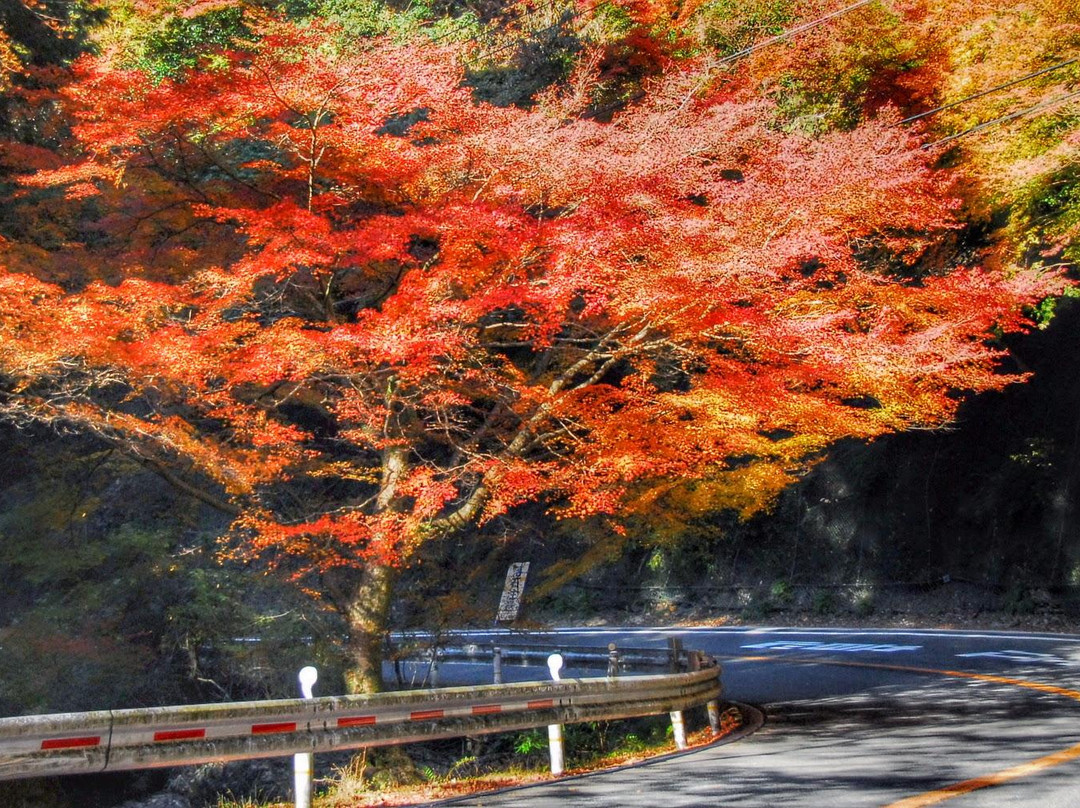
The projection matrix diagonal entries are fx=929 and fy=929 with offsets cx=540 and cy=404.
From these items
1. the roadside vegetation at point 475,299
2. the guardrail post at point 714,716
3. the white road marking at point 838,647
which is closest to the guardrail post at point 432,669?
the roadside vegetation at point 475,299

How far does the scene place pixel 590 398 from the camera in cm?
1201

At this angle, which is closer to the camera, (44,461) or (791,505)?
(44,461)

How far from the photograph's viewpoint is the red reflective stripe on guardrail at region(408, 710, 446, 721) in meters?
6.85

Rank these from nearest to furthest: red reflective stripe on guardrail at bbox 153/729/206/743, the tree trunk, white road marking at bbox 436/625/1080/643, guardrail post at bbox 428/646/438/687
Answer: red reflective stripe on guardrail at bbox 153/729/206/743 < the tree trunk < guardrail post at bbox 428/646/438/687 < white road marking at bbox 436/625/1080/643

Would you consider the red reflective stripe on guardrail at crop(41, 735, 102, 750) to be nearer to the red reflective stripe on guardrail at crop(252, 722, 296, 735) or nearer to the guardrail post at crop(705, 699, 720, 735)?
the red reflective stripe on guardrail at crop(252, 722, 296, 735)

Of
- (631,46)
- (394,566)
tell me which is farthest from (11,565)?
(631,46)

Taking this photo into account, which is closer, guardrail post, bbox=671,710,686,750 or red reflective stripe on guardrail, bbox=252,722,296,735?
red reflective stripe on guardrail, bbox=252,722,296,735

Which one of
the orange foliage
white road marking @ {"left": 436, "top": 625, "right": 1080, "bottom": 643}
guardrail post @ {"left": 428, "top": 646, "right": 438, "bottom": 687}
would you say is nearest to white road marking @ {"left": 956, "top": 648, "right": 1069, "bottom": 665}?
white road marking @ {"left": 436, "top": 625, "right": 1080, "bottom": 643}

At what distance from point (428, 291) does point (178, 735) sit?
569 centimetres

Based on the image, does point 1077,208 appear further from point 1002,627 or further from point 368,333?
point 368,333

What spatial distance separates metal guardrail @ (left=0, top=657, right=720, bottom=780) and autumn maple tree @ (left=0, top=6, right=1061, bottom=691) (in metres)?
2.90

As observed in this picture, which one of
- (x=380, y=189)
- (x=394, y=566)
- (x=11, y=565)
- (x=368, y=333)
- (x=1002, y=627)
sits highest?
(x=380, y=189)

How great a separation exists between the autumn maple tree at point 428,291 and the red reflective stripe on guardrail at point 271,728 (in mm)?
4300

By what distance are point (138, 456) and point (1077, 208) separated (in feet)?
51.1
